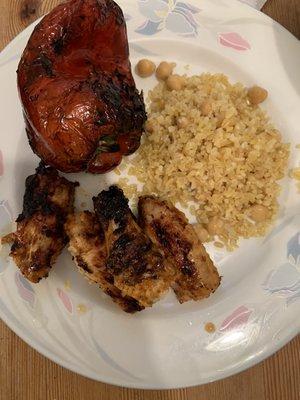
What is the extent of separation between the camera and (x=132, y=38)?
1.66 meters

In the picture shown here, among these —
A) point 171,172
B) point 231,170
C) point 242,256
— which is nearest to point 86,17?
point 171,172

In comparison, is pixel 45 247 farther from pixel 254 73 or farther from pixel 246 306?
pixel 254 73

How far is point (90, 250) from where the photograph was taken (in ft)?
4.87

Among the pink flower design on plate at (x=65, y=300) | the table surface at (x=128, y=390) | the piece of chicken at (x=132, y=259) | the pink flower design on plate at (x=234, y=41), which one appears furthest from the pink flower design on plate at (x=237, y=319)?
the pink flower design on plate at (x=234, y=41)

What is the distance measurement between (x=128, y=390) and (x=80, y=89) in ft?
3.54

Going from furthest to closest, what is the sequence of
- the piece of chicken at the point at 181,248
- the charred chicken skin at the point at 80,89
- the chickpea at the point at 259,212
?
the chickpea at the point at 259,212 → the piece of chicken at the point at 181,248 → the charred chicken skin at the point at 80,89

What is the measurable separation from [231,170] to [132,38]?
1.95 feet

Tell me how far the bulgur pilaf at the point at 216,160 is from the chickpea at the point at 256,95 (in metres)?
0.03

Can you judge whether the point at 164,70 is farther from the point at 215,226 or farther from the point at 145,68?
the point at 215,226

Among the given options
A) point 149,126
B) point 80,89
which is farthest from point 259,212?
point 80,89

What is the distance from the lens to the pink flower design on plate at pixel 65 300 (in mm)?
1592

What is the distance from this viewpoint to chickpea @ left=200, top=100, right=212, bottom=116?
5.15ft

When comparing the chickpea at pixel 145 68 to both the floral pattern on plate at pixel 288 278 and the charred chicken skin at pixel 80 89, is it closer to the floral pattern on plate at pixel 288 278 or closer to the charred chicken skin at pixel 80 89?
the charred chicken skin at pixel 80 89

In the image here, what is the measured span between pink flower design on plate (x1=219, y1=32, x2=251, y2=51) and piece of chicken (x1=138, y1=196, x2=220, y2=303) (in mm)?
621
